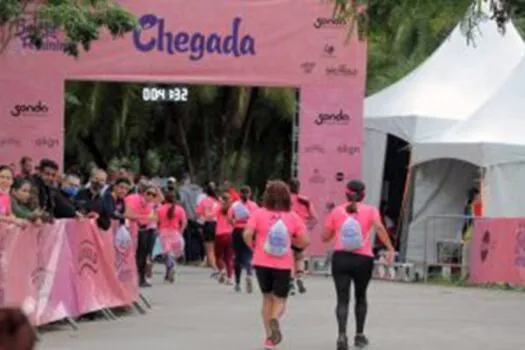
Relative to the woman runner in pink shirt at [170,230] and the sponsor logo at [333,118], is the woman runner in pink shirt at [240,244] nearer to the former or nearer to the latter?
the woman runner in pink shirt at [170,230]

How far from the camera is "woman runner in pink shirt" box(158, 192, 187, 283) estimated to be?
78.7 feet

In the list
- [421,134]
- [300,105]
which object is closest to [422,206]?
[421,134]

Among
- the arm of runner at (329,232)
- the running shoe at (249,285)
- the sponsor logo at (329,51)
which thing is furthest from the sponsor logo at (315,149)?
the arm of runner at (329,232)

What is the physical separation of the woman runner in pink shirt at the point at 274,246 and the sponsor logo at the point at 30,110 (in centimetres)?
1297

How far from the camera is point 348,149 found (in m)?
27.8

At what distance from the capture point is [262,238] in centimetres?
1335

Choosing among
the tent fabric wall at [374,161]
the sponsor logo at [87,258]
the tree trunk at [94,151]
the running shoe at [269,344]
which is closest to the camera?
the running shoe at [269,344]

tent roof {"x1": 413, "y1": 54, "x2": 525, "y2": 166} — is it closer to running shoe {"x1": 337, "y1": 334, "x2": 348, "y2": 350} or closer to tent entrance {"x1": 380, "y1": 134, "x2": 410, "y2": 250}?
tent entrance {"x1": 380, "y1": 134, "x2": 410, "y2": 250}

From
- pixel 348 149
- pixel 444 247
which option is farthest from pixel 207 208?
pixel 444 247

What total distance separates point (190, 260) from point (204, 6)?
791 centimetres

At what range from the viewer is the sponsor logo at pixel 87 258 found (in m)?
15.6

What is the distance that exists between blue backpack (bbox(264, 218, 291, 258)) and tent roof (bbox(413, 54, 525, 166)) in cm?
1317

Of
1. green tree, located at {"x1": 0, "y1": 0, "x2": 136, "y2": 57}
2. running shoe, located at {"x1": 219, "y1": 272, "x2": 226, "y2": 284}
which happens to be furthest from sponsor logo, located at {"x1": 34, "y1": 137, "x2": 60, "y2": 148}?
green tree, located at {"x1": 0, "y1": 0, "x2": 136, "y2": 57}

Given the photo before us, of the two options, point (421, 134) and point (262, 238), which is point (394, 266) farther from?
point (262, 238)
